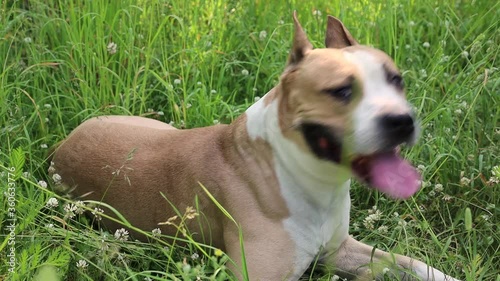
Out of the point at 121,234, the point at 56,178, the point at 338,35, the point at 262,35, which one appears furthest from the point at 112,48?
Result: the point at 338,35

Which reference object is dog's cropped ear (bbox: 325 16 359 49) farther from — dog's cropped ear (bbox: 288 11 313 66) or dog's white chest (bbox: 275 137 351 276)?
dog's white chest (bbox: 275 137 351 276)

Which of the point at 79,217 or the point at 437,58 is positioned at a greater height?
the point at 437,58

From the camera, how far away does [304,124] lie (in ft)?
9.95

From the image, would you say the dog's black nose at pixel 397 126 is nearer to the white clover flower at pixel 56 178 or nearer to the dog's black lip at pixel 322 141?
the dog's black lip at pixel 322 141

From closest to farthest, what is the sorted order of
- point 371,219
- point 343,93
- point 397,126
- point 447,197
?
point 397,126 < point 343,93 < point 371,219 < point 447,197

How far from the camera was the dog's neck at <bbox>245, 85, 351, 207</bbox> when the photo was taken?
312 cm

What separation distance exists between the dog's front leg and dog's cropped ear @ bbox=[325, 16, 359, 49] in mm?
784

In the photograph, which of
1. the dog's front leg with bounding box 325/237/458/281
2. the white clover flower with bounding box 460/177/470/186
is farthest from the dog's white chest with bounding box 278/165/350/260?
the white clover flower with bounding box 460/177/470/186

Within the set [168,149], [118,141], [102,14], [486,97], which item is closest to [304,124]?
[168,149]

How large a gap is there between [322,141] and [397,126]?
29cm

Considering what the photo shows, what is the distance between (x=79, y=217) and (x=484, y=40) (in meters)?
2.36

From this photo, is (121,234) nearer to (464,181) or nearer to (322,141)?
(322,141)

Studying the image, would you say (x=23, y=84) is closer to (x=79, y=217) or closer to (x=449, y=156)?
(x=79, y=217)

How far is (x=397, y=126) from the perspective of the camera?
2846 mm
